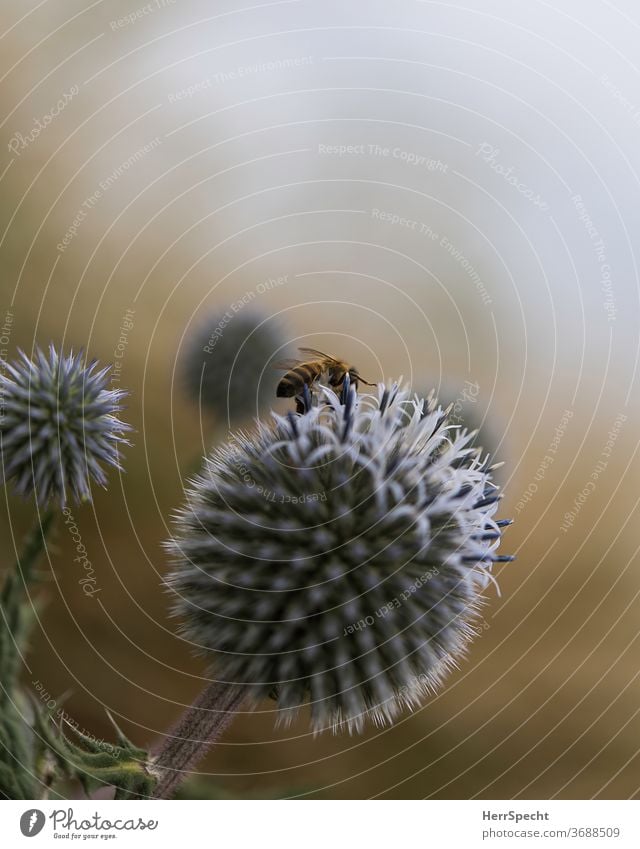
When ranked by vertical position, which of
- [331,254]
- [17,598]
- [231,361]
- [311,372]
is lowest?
[17,598]

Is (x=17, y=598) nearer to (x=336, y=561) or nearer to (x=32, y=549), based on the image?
(x=32, y=549)

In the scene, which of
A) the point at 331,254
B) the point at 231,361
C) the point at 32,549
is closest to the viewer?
the point at 32,549

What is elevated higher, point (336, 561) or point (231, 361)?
point (231, 361)

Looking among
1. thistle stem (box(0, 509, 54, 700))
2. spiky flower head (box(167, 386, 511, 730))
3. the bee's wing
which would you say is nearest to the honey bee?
the bee's wing

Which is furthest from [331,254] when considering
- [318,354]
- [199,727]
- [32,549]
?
[199,727]


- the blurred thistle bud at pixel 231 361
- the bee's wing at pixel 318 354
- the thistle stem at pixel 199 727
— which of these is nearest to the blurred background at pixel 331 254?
the blurred thistle bud at pixel 231 361

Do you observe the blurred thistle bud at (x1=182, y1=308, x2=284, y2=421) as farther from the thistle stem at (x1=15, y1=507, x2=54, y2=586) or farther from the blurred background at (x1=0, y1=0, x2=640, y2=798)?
the thistle stem at (x1=15, y1=507, x2=54, y2=586)
